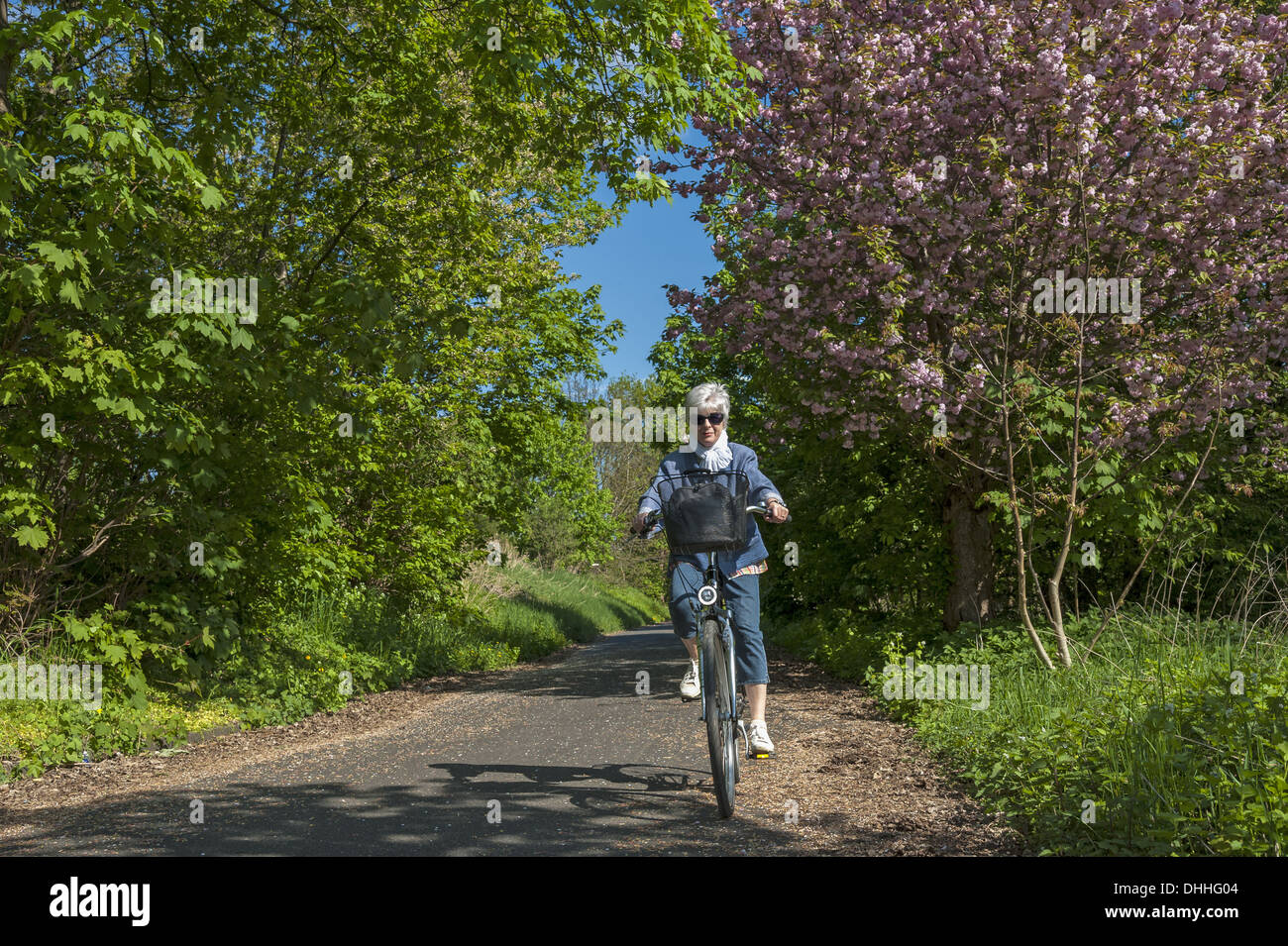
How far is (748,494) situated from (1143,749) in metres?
2.36

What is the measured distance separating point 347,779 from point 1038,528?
735 cm

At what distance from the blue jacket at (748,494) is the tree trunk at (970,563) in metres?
6.52

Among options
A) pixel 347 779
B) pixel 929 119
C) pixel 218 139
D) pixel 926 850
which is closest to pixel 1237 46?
pixel 929 119

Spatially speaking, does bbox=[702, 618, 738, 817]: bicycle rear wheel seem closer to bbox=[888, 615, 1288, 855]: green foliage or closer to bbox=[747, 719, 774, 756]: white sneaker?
bbox=[747, 719, 774, 756]: white sneaker

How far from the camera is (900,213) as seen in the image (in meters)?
9.93

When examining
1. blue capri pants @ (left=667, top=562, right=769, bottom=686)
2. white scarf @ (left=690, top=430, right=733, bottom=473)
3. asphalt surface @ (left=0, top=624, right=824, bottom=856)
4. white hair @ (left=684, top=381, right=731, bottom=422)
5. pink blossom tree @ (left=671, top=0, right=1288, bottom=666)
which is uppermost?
pink blossom tree @ (left=671, top=0, right=1288, bottom=666)

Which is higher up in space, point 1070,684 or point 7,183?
point 7,183

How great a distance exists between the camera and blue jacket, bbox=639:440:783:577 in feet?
18.3

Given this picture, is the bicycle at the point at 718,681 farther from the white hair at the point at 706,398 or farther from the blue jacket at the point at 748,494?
the white hair at the point at 706,398

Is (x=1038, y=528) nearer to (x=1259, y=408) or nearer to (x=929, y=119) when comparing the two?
(x=1259, y=408)

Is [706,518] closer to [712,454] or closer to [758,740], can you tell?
[712,454]

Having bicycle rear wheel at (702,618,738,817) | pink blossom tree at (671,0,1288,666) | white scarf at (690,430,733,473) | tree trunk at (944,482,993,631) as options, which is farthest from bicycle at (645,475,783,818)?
tree trunk at (944,482,993,631)

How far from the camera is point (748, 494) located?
5.57 metres

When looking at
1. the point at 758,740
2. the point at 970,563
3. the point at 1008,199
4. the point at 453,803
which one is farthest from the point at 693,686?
the point at 970,563
